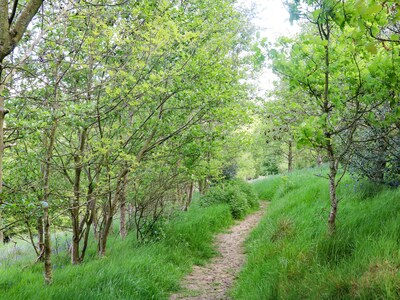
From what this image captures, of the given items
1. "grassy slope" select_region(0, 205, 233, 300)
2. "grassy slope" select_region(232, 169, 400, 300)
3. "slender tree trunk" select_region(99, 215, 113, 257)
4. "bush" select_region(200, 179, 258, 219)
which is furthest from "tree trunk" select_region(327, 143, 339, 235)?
"bush" select_region(200, 179, 258, 219)

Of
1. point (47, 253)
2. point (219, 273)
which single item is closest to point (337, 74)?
point (219, 273)

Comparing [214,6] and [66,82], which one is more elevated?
[214,6]

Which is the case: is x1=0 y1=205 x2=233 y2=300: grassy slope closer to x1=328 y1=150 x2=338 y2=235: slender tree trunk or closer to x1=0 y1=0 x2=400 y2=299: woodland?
x1=0 y1=0 x2=400 y2=299: woodland

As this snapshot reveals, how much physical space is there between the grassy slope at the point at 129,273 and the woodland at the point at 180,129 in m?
0.03

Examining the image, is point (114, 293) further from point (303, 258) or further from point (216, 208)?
point (216, 208)

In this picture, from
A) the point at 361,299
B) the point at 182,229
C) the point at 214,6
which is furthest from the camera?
the point at 182,229

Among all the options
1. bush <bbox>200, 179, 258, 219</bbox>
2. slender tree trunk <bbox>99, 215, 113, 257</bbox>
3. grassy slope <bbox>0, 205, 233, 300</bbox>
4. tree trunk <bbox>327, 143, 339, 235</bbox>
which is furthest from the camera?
bush <bbox>200, 179, 258, 219</bbox>

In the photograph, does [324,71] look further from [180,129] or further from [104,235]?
[104,235]

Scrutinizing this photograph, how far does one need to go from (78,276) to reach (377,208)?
5009mm

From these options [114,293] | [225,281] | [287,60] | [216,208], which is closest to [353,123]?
[287,60]

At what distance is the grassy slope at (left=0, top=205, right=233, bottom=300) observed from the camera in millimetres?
4664

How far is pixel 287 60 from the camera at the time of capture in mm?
4230

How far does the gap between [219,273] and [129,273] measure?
79.4 inches

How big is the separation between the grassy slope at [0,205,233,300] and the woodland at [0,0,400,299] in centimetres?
3
